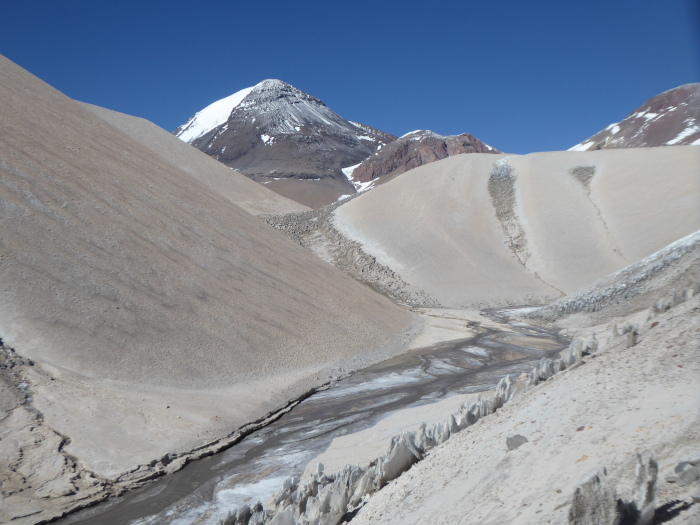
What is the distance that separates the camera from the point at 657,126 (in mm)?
91188

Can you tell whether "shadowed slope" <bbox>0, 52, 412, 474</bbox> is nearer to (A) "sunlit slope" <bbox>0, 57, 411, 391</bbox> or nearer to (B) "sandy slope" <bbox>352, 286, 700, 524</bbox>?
(A) "sunlit slope" <bbox>0, 57, 411, 391</bbox>

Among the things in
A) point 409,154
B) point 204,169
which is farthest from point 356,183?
point 204,169

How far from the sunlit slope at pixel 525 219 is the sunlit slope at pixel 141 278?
33.0 feet

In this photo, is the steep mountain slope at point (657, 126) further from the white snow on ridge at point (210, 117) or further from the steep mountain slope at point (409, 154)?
the white snow on ridge at point (210, 117)

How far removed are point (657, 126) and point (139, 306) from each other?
103 metres

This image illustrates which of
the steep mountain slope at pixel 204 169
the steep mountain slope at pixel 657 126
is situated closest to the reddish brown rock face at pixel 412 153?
the steep mountain slope at pixel 657 126

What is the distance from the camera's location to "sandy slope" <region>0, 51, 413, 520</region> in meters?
8.66

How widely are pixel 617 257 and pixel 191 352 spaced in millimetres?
25801

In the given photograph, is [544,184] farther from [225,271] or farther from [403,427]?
[403,427]

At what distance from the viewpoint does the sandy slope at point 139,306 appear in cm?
866

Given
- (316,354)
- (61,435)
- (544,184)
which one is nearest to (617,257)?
(544,184)

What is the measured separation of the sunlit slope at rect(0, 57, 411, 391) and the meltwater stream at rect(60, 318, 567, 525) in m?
1.85

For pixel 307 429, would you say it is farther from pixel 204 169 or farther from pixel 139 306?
pixel 204 169

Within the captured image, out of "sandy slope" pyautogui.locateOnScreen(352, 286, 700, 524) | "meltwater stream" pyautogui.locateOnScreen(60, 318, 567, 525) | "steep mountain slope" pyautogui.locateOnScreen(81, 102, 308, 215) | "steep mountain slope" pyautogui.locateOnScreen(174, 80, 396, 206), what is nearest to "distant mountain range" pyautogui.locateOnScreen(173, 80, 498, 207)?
"steep mountain slope" pyautogui.locateOnScreen(174, 80, 396, 206)
